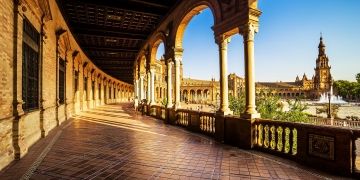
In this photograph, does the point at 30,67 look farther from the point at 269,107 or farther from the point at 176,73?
the point at 269,107

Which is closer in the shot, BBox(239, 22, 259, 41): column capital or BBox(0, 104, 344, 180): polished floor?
BBox(0, 104, 344, 180): polished floor

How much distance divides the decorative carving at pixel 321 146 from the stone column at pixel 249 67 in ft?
5.81

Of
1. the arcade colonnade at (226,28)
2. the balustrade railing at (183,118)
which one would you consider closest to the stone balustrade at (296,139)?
the arcade colonnade at (226,28)

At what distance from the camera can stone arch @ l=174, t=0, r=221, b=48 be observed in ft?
26.6

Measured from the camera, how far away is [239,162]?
17.1ft

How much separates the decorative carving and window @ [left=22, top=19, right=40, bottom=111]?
7.31m

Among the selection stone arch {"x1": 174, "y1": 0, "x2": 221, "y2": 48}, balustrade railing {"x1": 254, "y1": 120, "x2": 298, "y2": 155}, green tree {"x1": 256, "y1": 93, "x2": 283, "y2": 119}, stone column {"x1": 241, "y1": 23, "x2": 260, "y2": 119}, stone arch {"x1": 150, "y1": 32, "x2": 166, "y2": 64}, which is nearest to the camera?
balustrade railing {"x1": 254, "y1": 120, "x2": 298, "y2": 155}

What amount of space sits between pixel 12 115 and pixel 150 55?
1169 cm

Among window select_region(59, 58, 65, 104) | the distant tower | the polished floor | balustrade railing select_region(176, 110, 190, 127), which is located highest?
the distant tower

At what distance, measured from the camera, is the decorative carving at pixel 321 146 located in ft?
15.1

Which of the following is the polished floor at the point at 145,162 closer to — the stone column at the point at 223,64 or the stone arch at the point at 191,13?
the stone column at the point at 223,64

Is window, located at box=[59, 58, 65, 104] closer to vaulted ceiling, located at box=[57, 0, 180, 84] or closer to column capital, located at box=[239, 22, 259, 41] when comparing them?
vaulted ceiling, located at box=[57, 0, 180, 84]

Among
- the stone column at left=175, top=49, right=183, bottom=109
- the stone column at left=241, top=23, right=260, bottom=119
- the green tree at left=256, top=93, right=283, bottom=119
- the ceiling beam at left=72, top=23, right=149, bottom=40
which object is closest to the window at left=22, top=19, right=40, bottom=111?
the stone column at left=175, top=49, right=183, bottom=109

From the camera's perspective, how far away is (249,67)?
267 inches
